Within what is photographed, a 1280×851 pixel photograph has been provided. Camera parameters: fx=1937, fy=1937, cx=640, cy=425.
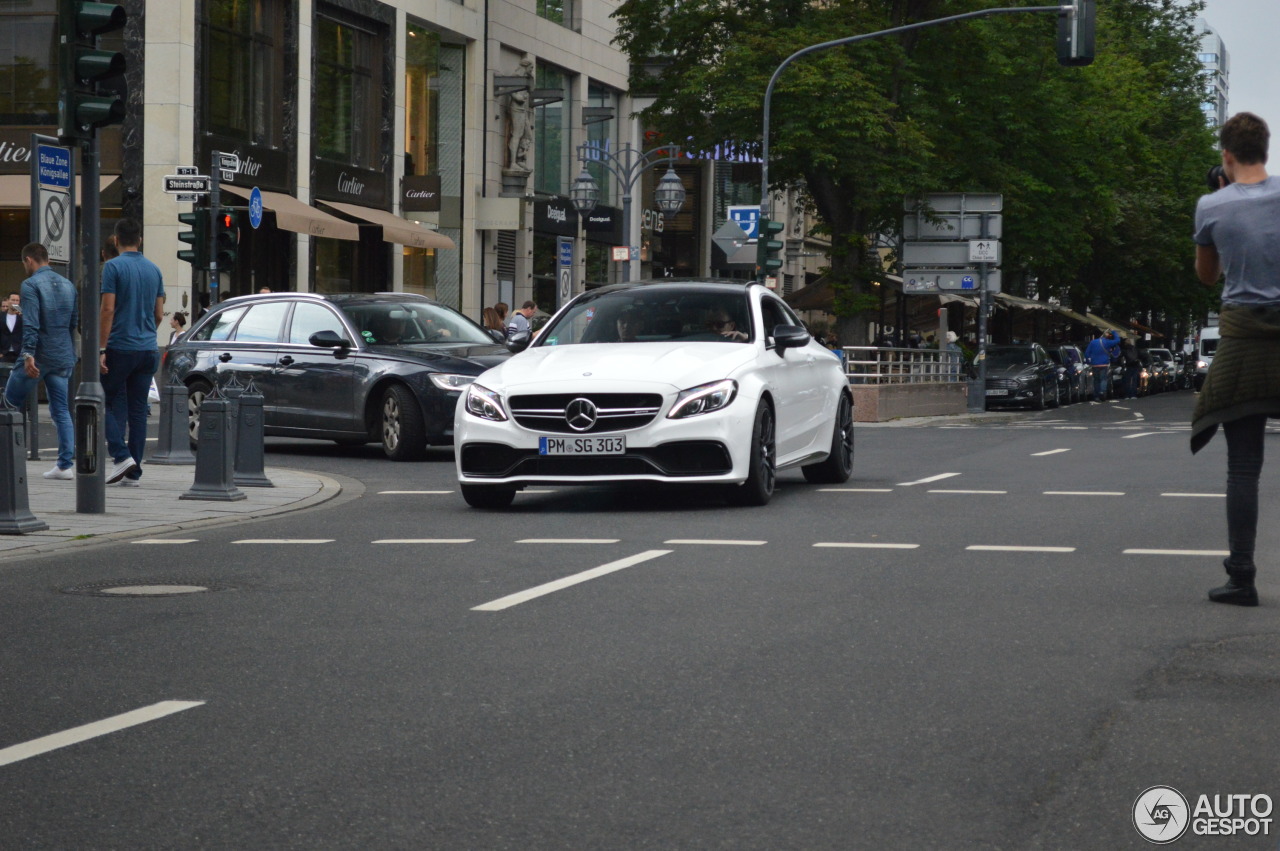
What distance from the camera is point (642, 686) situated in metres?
6.03

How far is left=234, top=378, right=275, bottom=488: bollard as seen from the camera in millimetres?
14664

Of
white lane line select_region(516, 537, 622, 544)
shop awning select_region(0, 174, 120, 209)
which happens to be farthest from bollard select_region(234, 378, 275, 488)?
shop awning select_region(0, 174, 120, 209)

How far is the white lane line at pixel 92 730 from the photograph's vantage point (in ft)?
17.0

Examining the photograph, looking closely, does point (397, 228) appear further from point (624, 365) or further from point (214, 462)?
point (624, 365)

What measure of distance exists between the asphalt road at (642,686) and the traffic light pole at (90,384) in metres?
1.34

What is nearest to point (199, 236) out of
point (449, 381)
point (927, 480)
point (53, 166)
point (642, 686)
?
point (449, 381)

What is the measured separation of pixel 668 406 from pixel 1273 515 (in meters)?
3.78

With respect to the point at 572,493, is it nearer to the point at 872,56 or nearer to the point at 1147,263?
the point at 872,56

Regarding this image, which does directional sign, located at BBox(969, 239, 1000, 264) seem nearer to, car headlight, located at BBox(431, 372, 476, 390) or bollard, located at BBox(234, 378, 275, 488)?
car headlight, located at BBox(431, 372, 476, 390)

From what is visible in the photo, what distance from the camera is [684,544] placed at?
402 inches

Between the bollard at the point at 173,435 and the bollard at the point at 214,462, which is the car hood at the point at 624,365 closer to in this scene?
the bollard at the point at 214,462

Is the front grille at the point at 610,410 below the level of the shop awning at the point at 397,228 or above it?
below

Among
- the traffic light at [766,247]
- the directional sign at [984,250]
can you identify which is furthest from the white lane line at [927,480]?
the directional sign at [984,250]

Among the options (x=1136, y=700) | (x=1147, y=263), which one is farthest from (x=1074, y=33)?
(x=1147, y=263)
